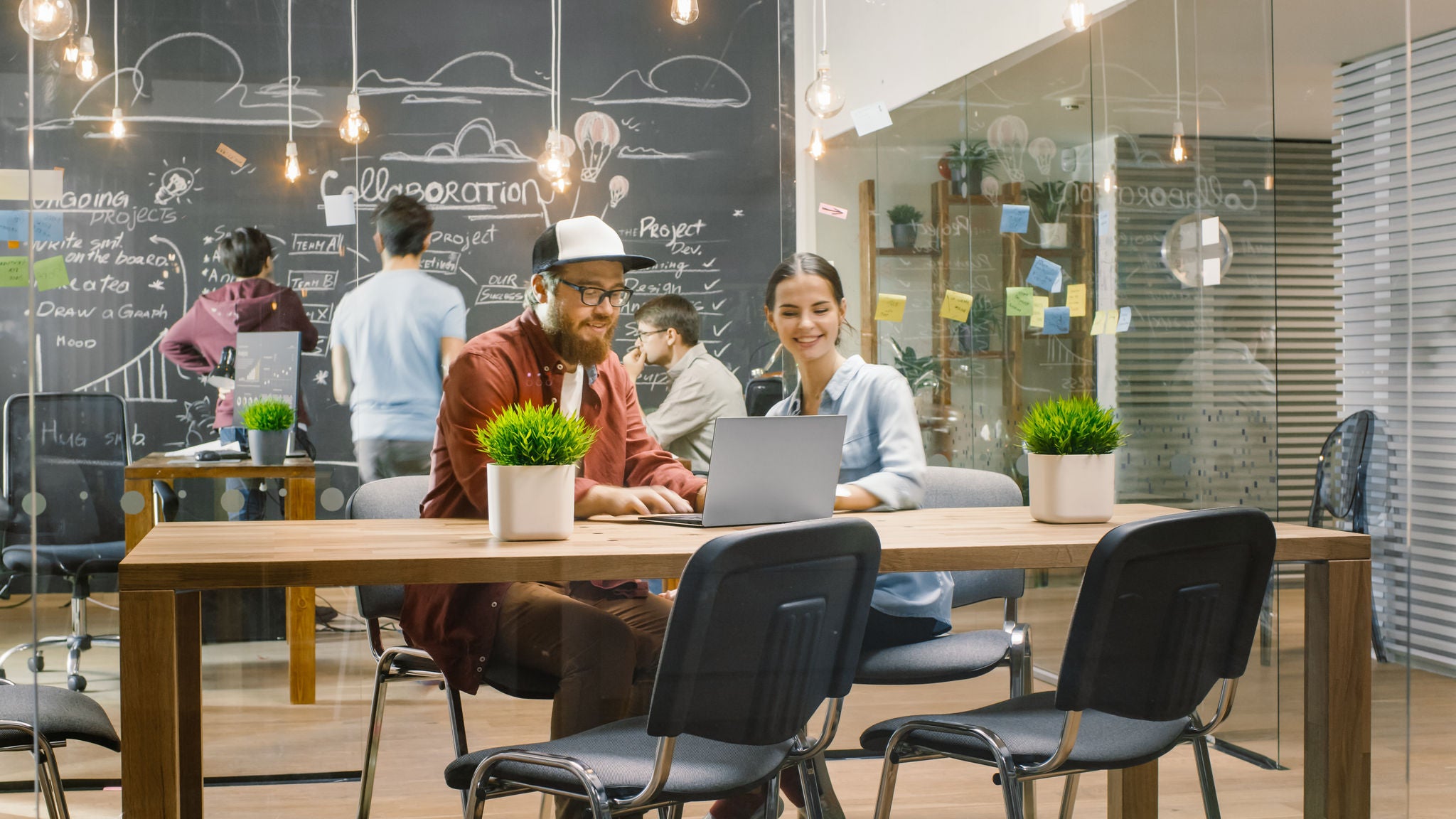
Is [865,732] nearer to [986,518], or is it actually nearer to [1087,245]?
[986,518]

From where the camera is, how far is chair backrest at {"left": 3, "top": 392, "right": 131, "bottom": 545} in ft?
9.26

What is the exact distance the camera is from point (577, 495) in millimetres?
2230

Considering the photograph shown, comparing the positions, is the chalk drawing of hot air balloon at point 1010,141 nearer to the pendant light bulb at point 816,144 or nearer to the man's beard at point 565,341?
the pendant light bulb at point 816,144

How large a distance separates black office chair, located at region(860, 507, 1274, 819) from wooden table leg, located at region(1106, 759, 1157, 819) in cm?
63

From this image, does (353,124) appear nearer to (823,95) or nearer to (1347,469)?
(823,95)

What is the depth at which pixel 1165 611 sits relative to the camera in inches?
71.1

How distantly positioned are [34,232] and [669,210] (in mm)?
1684

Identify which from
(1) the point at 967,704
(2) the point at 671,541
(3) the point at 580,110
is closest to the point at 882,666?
(1) the point at 967,704

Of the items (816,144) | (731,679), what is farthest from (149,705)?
(816,144)

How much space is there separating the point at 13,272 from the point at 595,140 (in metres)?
1.62

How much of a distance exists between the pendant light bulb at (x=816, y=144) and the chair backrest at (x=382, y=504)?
170cm

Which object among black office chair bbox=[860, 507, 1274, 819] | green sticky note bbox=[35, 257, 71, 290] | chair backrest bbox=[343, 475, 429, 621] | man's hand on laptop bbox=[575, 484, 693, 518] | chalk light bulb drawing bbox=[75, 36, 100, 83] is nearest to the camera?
black office chair bbox=[860, 507, 1274, 819]

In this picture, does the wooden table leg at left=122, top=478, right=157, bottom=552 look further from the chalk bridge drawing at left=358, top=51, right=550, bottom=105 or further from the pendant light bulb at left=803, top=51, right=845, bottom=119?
the pendant light bulb at left=803, top=51, right=845, bottom=119

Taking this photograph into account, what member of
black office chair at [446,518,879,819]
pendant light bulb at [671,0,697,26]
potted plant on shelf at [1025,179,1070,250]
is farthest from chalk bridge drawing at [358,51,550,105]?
black office chair at [446,518,879,819]
